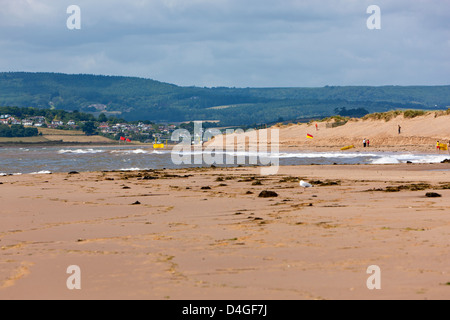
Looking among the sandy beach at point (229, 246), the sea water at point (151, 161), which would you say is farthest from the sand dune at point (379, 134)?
the sandy beach at point (229, 246)

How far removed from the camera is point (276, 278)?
7090 mm

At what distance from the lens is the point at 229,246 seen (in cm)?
896

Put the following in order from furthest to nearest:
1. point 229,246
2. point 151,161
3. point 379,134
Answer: point 379,134, point 151,161, point 229,246

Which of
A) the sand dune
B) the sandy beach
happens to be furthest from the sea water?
the sandy beach

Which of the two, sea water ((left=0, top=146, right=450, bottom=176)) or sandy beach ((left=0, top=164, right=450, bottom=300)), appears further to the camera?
sea water ((left=0, top=146, right=450, bottom=176))

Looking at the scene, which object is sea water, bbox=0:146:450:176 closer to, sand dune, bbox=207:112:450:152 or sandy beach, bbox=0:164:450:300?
sand dune, bbox=207:112:450:152

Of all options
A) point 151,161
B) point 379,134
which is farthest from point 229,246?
point 379,134

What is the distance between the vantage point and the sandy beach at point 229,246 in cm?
674

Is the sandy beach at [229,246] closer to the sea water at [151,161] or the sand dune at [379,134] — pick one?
the sea water at [151,161]

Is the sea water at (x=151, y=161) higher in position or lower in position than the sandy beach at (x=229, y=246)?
lower

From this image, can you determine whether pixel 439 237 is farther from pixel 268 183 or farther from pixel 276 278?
pixel 268 183

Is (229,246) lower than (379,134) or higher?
higher

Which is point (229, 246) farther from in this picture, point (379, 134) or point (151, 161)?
point (379, 134)

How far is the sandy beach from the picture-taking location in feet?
22.1
